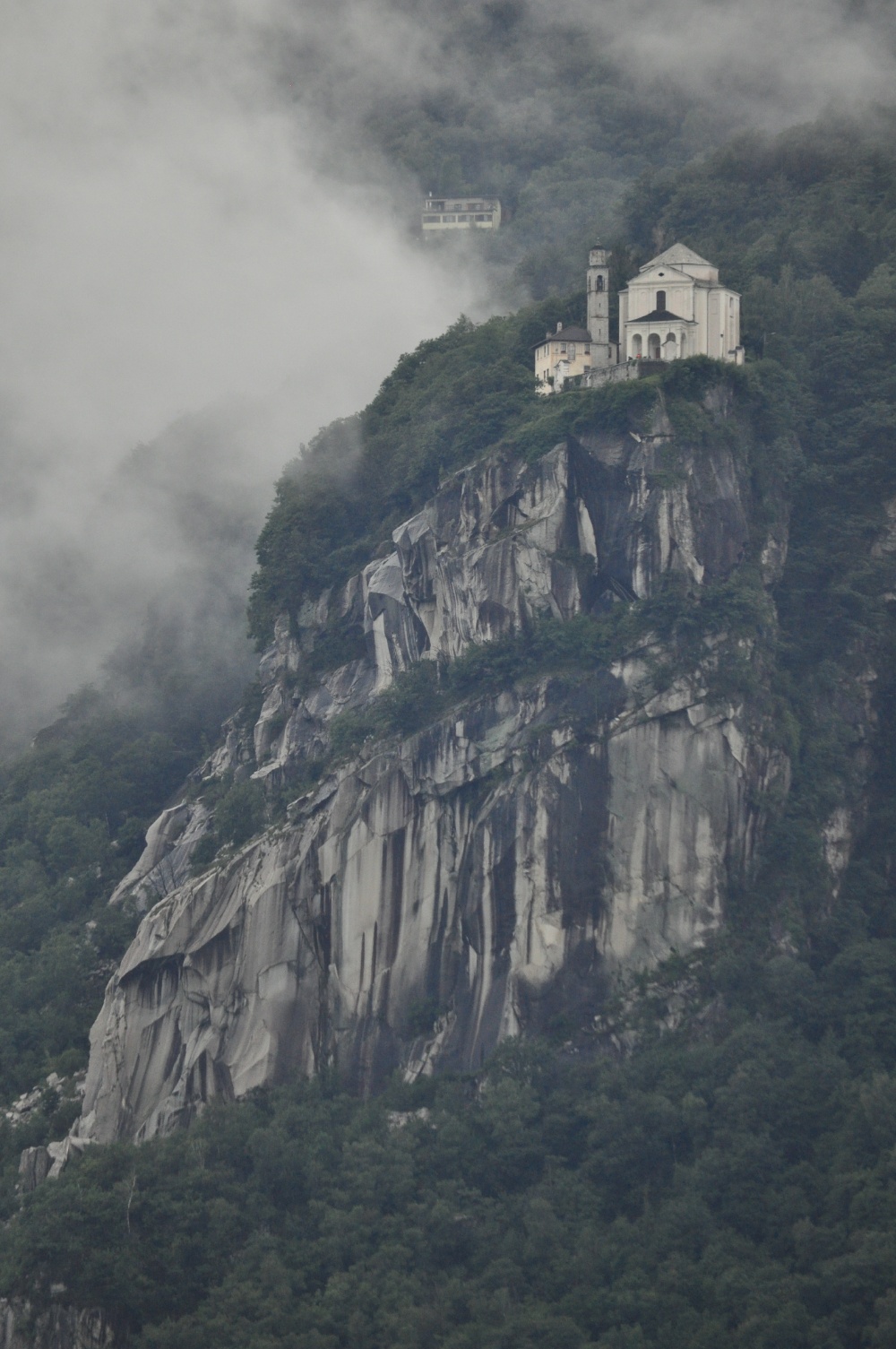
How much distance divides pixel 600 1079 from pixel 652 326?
27.4 metres

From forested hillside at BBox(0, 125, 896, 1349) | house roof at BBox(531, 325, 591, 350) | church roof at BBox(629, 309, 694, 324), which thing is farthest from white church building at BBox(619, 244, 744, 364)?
forested hillside at BBox(0, 125, 896, 1349)

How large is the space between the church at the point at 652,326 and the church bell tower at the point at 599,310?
1.2 inches

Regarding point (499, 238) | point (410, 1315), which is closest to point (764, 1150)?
point (410, 1315)

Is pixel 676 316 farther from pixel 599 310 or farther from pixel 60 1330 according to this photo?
pixel 60 1330

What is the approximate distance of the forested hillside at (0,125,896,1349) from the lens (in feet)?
292

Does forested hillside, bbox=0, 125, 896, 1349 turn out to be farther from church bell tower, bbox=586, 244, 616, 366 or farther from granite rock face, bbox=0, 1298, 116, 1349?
church bell tower, bbox=586, 244, 616, 366

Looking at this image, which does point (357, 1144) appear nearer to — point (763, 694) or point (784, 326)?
point (763, 694)

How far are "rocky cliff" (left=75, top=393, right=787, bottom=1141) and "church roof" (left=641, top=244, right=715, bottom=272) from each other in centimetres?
705

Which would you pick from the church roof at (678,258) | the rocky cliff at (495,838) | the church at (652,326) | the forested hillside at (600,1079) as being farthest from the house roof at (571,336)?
the rocky cliff at (495,838)

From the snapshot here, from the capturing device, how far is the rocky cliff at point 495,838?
3890 inches

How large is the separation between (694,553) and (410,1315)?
27.8 meters

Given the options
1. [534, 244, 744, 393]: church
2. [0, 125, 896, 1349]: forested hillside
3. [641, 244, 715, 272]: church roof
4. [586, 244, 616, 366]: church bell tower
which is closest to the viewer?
[0, 125, 896, 1349]: forested hillside

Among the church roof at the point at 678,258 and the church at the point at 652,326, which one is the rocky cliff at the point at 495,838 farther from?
the church roof at the point at 678,258

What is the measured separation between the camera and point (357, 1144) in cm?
9544
